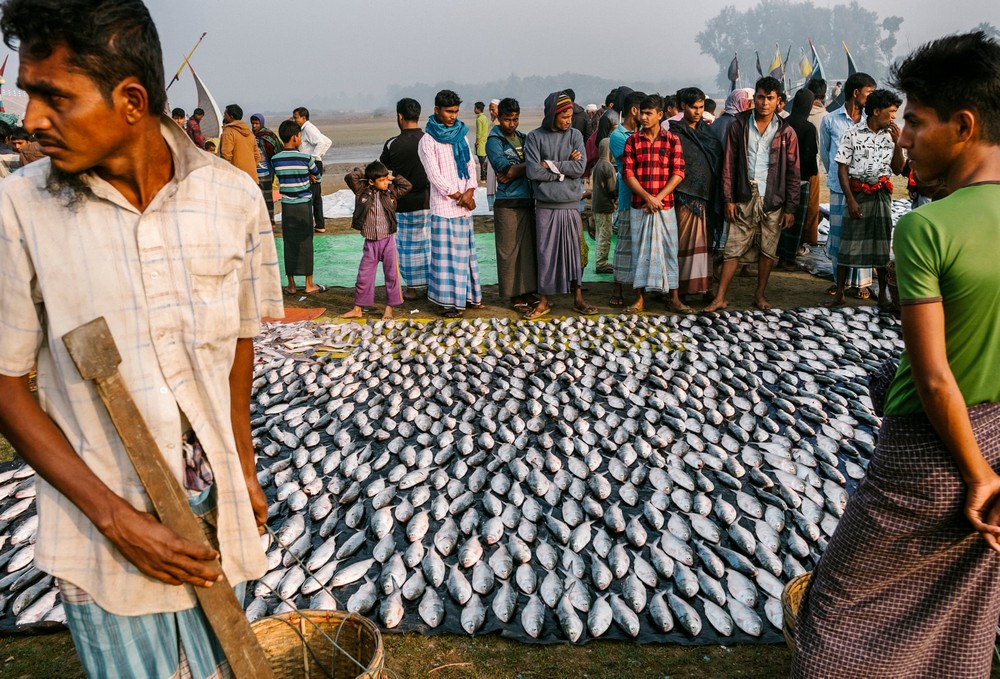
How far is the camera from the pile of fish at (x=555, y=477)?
9.83 ft

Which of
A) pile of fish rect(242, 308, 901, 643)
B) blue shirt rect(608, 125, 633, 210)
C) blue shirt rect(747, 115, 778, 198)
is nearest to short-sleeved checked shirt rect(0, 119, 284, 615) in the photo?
pile of fish rect(242, 308, 901, 643)

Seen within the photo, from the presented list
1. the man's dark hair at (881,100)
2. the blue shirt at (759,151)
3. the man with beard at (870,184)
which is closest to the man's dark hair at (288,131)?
the blue shirt at (759,151)

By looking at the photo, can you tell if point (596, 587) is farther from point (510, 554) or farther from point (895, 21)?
point (895, 21)

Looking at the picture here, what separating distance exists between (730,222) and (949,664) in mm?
5193

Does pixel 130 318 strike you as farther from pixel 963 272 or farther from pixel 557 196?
pixel 557 196

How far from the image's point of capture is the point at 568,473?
3918 mm

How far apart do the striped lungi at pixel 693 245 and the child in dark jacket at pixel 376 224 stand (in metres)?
2.63

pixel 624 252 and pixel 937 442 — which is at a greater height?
pixel 937 442

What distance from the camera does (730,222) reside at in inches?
263

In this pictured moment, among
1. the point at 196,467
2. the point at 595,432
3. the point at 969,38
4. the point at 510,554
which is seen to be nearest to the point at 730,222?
the point at 595,432

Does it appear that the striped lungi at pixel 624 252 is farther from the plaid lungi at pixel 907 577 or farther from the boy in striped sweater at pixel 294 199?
the plaid lungi at pixel 907 577

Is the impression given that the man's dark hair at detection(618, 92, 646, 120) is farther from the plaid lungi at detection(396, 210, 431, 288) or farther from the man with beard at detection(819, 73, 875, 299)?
the plaid lungi at detection(396, 210, 431, 288)

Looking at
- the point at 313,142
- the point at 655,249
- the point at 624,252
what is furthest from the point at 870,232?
the point at 313,142

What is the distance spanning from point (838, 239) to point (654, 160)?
205cm
